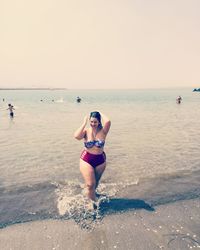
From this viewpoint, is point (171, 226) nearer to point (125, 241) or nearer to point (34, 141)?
point (125, 241)

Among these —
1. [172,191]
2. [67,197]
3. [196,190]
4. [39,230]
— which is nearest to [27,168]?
[67,197]

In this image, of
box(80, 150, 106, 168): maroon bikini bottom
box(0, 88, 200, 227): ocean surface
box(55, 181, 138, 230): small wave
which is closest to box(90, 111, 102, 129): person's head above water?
box(80, 150, 106, 168): maroon bikini bottom

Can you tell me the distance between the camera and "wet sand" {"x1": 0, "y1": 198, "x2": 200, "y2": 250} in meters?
5.38

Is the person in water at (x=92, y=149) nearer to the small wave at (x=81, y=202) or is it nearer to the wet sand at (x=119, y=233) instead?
the small wave at (x=81, y=202)

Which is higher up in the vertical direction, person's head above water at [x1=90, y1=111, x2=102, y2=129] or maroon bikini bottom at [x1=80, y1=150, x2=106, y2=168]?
person's head above water at [x1=90, y1=111, x2=102, y2=129]

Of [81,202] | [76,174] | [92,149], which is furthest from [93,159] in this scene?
[76,174]

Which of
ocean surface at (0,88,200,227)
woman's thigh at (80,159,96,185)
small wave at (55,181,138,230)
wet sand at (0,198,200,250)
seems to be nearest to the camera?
wet sand at (0,198,200,250)

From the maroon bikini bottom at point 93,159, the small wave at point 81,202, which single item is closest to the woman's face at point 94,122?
the maroon bikini bottom at point 93,159

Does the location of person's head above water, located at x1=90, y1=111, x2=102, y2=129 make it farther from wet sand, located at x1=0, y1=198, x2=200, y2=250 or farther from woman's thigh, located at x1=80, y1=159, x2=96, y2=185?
wet sand, located at x1=0, y1=198, x2=200, y2=250

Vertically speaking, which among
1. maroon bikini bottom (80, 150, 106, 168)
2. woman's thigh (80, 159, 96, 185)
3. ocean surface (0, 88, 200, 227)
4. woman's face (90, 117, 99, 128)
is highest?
woman's face (90, 117, 99, 128)

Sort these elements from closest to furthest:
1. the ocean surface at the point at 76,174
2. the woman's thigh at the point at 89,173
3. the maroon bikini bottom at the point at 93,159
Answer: the woman's thigh at the point at 89,173 < the maroon bikini bottom at the point at 93,159 < the ocean surface at the point at 76,174

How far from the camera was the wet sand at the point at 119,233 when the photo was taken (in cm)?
538

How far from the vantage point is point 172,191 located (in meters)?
8.01

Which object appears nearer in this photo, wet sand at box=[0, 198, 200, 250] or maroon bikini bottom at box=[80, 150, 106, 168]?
wet sand at box=[0, 198, 200, 250]
